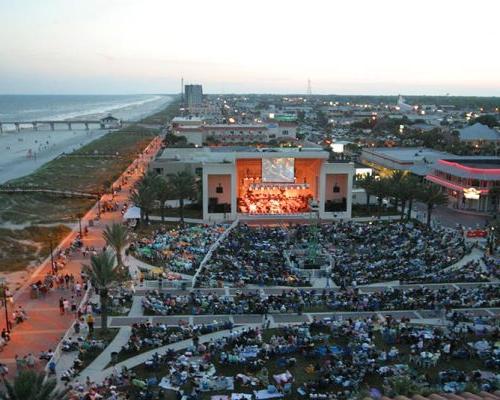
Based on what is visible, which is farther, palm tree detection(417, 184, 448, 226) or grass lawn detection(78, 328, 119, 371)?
palm tree detection(417, 184, 448, 226)

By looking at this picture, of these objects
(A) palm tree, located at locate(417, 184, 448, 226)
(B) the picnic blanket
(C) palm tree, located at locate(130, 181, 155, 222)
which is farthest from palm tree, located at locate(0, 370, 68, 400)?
(A) palm tree, located at locate(417, 184, 448, 226)

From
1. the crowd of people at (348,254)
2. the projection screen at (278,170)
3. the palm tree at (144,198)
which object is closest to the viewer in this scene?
the crowd of people at (348,254)

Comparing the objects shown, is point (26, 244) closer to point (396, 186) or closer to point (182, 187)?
point (182, 187)

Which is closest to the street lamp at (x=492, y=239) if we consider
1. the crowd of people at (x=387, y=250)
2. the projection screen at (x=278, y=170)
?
the crowd of people at (x=387, y=250)

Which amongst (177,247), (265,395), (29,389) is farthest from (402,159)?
(29,389)

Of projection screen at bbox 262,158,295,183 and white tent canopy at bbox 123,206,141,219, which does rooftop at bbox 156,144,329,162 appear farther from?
white tent canopy at bbox 123,206,141,219

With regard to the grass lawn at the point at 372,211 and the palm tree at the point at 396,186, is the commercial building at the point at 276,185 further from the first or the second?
the palm tree at the point at 396,186
